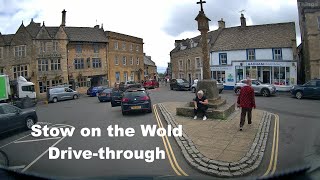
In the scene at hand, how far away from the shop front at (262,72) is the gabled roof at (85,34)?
1824cm

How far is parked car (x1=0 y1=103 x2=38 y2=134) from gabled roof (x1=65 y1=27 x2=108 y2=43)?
101 ft

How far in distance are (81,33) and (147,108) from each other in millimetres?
29206

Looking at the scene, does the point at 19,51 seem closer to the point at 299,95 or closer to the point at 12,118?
the point at 12,118

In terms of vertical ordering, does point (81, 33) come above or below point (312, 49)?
above

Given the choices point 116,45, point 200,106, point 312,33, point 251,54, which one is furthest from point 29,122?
point 116,45

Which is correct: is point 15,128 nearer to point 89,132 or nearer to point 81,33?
point 89,132

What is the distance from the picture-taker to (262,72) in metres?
30.5

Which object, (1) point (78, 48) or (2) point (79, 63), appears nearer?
(1) point (78, 48)

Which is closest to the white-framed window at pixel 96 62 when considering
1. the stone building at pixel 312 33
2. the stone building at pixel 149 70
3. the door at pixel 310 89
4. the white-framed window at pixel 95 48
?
the white-framed window at pixel 95 48

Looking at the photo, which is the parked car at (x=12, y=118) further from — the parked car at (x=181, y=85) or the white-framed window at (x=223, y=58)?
the white-framed window at (x=223, y=58)

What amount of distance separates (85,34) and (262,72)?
25354 millimetres

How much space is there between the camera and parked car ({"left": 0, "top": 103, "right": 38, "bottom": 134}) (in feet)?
17.7

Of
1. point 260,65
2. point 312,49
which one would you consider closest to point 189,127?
point 312,49

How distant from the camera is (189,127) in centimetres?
857
